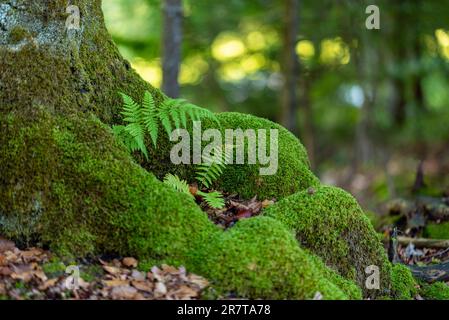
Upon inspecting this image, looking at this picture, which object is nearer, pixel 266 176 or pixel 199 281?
pixel 199 281

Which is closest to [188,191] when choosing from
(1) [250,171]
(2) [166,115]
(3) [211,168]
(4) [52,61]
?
(3) [211,168]

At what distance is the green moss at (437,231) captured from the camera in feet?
23.6

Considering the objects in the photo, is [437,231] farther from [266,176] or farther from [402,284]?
[266,176]

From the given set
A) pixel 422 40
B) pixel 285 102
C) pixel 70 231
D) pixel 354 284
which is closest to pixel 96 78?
pixel 70 231

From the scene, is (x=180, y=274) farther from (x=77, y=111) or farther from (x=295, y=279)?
(x=77, y=111)

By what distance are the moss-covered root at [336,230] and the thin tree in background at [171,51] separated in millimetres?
5299

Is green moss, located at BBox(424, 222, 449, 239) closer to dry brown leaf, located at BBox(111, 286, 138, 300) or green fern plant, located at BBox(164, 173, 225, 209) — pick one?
green fern plant, located at BBox(164, 173, 225, 209)

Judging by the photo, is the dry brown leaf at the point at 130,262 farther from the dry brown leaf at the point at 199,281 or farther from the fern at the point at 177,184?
the fern at the point at 177,184

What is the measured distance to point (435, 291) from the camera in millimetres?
5297

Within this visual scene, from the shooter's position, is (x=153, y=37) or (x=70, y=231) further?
(x=153, y=37)

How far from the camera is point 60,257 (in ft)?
13.9

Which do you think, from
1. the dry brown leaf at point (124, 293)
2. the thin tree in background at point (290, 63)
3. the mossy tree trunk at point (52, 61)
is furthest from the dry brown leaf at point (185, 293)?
the thin tree in background at point (290, 63)

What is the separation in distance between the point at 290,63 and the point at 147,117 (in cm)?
814

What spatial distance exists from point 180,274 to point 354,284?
4.87 ft
